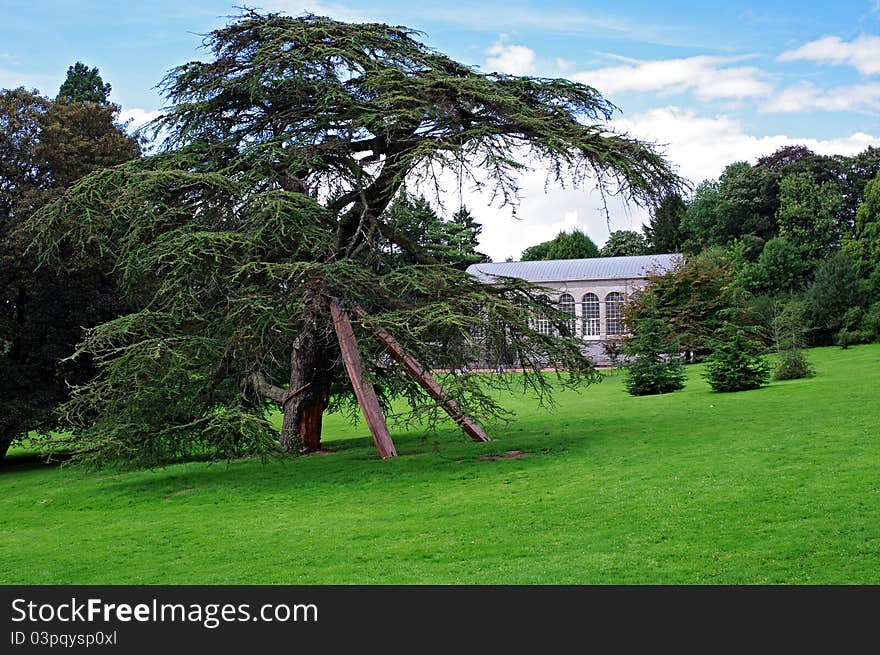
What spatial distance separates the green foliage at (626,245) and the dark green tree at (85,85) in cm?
3784

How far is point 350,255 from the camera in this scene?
52.3 ft

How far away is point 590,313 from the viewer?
5075 cm

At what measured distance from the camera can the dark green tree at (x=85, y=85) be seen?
38.6 meters

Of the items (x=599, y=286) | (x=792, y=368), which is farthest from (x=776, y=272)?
(x=792, y=368)

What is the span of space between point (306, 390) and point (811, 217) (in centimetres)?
4423

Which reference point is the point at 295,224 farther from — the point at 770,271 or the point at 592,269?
the point at 770,271

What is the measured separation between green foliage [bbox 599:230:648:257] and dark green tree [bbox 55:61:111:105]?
37.8 m

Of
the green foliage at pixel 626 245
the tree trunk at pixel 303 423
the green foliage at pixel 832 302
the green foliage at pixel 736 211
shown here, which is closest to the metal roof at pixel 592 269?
the green foliage at pixel 832 302

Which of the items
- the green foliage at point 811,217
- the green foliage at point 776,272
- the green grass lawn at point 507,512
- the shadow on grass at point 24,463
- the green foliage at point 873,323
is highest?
the green foliage at point 811,217

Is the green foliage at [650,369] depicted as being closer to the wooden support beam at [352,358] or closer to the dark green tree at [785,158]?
the wooden support beam at [352,358]

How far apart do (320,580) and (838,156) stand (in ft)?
188

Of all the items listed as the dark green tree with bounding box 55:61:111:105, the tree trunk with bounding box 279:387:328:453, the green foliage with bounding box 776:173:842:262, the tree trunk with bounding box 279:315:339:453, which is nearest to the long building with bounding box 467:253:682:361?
the green foliage with bounding box 776:173:842:262

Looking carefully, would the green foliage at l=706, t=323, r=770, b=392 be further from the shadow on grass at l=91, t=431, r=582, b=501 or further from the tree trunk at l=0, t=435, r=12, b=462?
the tree trunk at l=0, t=435, r=12, b=462
